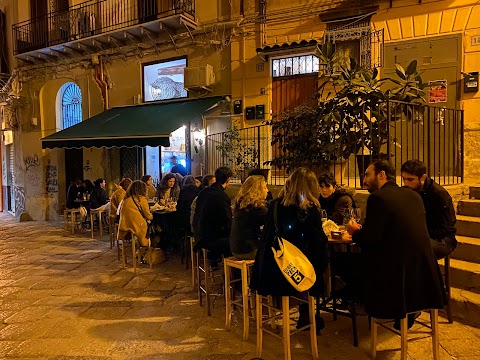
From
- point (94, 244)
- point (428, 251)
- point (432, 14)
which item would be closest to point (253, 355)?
point (428, 251)

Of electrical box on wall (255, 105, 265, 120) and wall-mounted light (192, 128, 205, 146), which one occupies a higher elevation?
electrical box on wall (255, 105, 265, 120)

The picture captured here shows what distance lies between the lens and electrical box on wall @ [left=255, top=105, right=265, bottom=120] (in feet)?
31.1

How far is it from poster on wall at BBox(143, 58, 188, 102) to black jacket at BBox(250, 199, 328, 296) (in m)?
8.49

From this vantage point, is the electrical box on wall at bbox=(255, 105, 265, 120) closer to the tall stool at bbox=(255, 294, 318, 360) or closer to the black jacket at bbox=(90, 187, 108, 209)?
the black jacket at bbox=(90, 187, 108, 209)

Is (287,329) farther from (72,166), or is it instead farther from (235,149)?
(72,166)

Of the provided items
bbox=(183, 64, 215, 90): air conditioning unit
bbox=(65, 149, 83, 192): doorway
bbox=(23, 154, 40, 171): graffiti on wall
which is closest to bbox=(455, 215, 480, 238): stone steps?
bbox=(183, 64, 215, 90): air conditioning unit

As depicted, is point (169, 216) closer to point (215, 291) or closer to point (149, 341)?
point (215, 291)

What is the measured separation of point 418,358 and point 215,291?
271 centimetres

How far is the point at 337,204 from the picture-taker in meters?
4.86

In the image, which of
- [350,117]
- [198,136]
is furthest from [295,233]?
[198,136]

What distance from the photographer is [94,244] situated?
29.3 ft

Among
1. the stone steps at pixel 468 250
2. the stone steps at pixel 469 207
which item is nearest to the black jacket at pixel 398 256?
the stone steps at pixel 468 250

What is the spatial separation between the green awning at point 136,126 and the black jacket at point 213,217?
4313 millimetres

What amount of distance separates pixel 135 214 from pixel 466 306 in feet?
16.2
